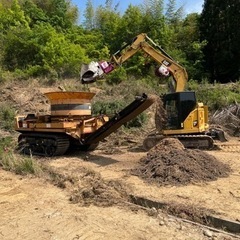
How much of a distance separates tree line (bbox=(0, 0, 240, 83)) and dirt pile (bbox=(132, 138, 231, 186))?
43.7 ft

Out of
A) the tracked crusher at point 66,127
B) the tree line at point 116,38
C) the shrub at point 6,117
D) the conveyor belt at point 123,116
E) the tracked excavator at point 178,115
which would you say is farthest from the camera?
the tree line at point 116,38

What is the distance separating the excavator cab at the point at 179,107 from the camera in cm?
1102

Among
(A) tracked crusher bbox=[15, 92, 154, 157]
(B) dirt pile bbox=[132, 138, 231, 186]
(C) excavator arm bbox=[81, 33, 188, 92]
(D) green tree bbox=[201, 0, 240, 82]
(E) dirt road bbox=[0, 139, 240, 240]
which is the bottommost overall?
(E) dirt road bbox=[0, 139, 240, 240]

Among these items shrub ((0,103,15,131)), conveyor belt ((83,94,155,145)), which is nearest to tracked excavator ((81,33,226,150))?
conveyor belt ((83,94,155,145))

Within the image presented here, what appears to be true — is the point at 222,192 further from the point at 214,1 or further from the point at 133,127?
the point at 214,1

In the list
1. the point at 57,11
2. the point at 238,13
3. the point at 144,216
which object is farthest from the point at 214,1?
the point at 144,216

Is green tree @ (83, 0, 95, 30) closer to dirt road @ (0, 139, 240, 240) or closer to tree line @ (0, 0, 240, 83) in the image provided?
tree line @ (0, 0, 240, 83)

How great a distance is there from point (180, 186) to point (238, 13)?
22483mm

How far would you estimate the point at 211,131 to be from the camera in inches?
476

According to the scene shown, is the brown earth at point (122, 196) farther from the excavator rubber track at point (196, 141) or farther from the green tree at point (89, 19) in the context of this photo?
the green tree at point (89, 19)

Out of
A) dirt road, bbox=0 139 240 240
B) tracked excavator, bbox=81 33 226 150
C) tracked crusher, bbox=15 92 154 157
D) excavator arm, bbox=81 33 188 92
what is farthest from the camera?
excavator arm, bbox=81 33 188 92

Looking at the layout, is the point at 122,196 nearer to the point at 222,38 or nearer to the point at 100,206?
the point at 100,206

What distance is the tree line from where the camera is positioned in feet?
73.1

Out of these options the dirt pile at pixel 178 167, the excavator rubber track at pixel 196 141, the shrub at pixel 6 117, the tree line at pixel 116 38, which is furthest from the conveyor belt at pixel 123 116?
the tree line at pixel 116 38
